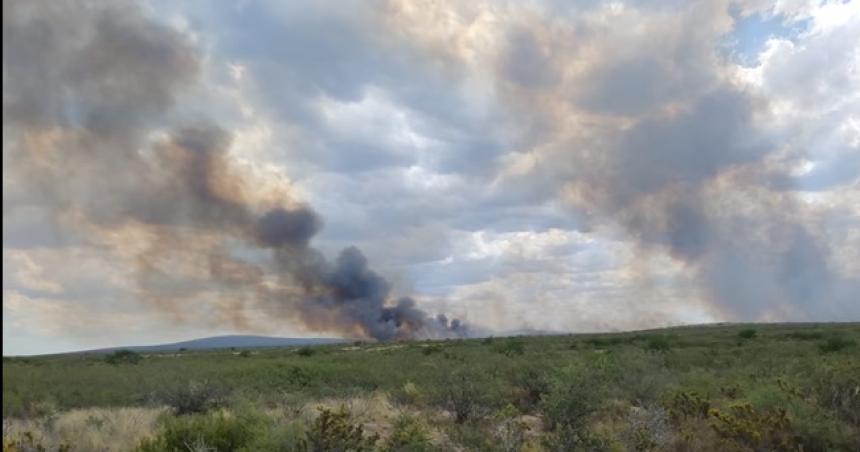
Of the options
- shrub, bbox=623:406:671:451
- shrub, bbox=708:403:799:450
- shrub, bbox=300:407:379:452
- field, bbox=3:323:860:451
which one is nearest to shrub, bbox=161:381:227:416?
field, bbox=3:323:860:451

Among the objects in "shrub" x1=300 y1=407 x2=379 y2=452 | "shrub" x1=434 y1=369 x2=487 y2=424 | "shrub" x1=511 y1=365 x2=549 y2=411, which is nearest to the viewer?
"shrub" x1=300 y1=407 x2=379 y2=452

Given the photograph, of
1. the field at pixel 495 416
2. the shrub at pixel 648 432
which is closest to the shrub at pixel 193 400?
the field at pixel 495 416

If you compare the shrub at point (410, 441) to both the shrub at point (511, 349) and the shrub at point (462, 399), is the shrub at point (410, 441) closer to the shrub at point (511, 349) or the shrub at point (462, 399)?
the shrub at point (462, 399)

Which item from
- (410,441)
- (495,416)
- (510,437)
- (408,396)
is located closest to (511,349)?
(408,396)

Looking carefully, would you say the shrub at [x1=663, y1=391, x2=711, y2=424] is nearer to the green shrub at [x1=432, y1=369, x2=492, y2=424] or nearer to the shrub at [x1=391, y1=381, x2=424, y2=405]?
the green shrub at [x1=432, y1=369, x2=492, y2=424]

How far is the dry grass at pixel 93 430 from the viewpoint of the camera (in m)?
11.0

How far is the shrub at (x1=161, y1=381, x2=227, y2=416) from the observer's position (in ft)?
51.4

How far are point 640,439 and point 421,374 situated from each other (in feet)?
48.2

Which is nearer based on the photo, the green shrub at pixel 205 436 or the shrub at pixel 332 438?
the green shrub at pixel 205 436

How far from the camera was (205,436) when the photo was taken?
377 inches

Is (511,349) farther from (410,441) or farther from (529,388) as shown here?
(410,441)

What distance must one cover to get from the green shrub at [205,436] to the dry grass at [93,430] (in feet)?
4.22

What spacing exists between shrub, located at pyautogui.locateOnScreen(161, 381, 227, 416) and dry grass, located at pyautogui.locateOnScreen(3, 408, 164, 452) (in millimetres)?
650

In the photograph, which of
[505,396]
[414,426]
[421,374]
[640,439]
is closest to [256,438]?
[414,426]
